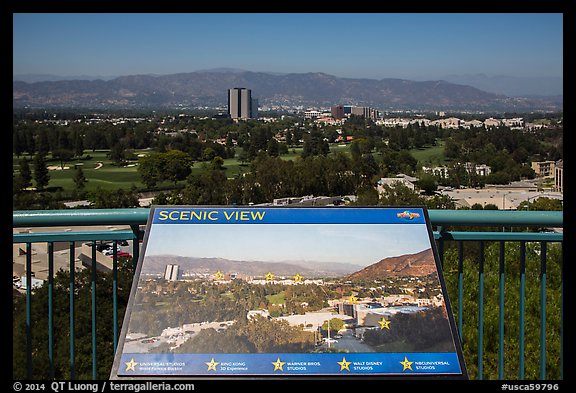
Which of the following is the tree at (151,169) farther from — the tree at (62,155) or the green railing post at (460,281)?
the green railing post at (460,281)

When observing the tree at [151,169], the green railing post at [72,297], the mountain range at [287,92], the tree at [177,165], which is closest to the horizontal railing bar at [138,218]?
the green railing post at [72,297]

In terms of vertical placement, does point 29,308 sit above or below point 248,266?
below

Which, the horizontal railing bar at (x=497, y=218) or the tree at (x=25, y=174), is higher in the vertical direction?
the horizontal railing bar at (x=497, y=218)

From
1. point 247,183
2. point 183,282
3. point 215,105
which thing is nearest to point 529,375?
point 183,282

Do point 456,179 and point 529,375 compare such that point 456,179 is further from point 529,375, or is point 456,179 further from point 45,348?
point 45,348

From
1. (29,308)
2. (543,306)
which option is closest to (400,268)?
(543,306)
